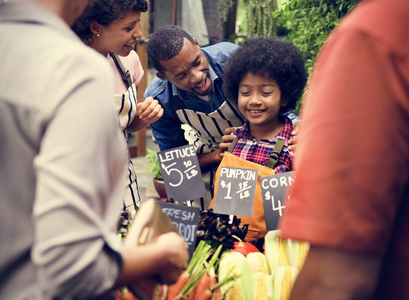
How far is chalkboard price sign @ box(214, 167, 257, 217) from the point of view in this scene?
2.14m

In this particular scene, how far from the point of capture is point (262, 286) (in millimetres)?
1688

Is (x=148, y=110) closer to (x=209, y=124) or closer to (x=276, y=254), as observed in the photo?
(x=209, y=124)

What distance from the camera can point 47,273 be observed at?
865 mm

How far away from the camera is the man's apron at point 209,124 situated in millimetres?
2947

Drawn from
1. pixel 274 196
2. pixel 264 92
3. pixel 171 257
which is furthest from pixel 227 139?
pixel 171 257

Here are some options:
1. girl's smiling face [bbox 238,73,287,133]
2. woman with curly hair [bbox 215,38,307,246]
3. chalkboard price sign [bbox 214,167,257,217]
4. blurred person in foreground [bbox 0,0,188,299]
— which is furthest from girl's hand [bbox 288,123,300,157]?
blurred person in foreground [bbox 0,0,188,299]

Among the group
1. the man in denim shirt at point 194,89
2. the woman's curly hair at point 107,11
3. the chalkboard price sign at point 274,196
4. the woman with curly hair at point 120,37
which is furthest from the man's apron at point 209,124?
the chalkboard price sign at point 274,196

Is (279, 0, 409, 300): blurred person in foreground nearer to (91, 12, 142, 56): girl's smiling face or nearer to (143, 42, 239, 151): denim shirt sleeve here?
(91, 12, 142, 56): girl's smiling face

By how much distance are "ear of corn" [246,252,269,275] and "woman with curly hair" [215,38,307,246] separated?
0.66 metres

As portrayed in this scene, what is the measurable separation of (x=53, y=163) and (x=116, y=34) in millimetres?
1869

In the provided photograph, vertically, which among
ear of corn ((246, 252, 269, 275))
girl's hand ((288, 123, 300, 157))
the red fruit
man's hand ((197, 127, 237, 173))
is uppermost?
girl's hand ((288, 123, 300, 157))

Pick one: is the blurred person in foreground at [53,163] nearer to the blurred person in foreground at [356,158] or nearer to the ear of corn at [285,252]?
the blurred person in foreground at [356,158]

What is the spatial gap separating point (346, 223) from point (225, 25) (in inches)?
234

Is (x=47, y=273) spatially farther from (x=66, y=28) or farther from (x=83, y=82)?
(x=66, y=28)
